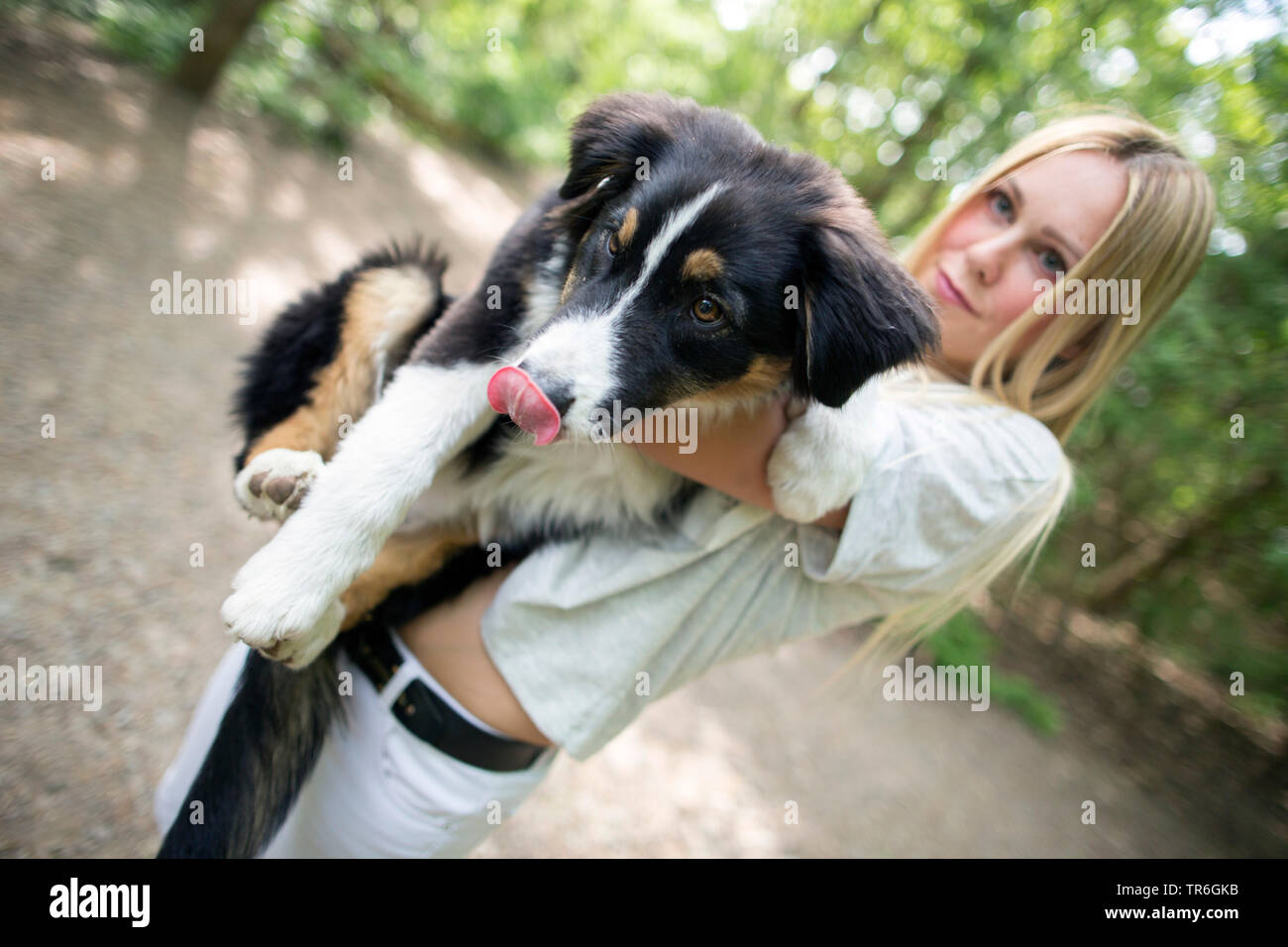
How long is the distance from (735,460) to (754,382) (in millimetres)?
252

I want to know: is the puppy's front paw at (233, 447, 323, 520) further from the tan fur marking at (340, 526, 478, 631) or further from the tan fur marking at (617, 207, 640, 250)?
the tan fur marking at (617, 207, 640, 250)

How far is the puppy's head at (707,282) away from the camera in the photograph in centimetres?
156

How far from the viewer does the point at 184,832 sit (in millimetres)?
1657

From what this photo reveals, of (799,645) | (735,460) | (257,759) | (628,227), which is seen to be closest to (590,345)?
(628,227)

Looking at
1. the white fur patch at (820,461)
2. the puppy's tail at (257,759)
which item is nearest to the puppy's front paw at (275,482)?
the puppy's tail at (257,759)

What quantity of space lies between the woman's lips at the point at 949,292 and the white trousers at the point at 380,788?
1669mm

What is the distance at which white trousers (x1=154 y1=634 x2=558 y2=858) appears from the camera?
5.57 feet

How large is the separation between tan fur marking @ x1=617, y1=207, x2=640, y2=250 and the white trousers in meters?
1.10

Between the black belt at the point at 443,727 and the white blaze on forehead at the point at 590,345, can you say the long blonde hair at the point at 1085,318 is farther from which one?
the black belt at the point at 443,727

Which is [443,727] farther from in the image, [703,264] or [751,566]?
[703,264]

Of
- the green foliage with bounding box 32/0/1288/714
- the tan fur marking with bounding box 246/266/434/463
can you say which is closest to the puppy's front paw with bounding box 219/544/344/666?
the tan fur marking with bounding box 246/266/434/463
